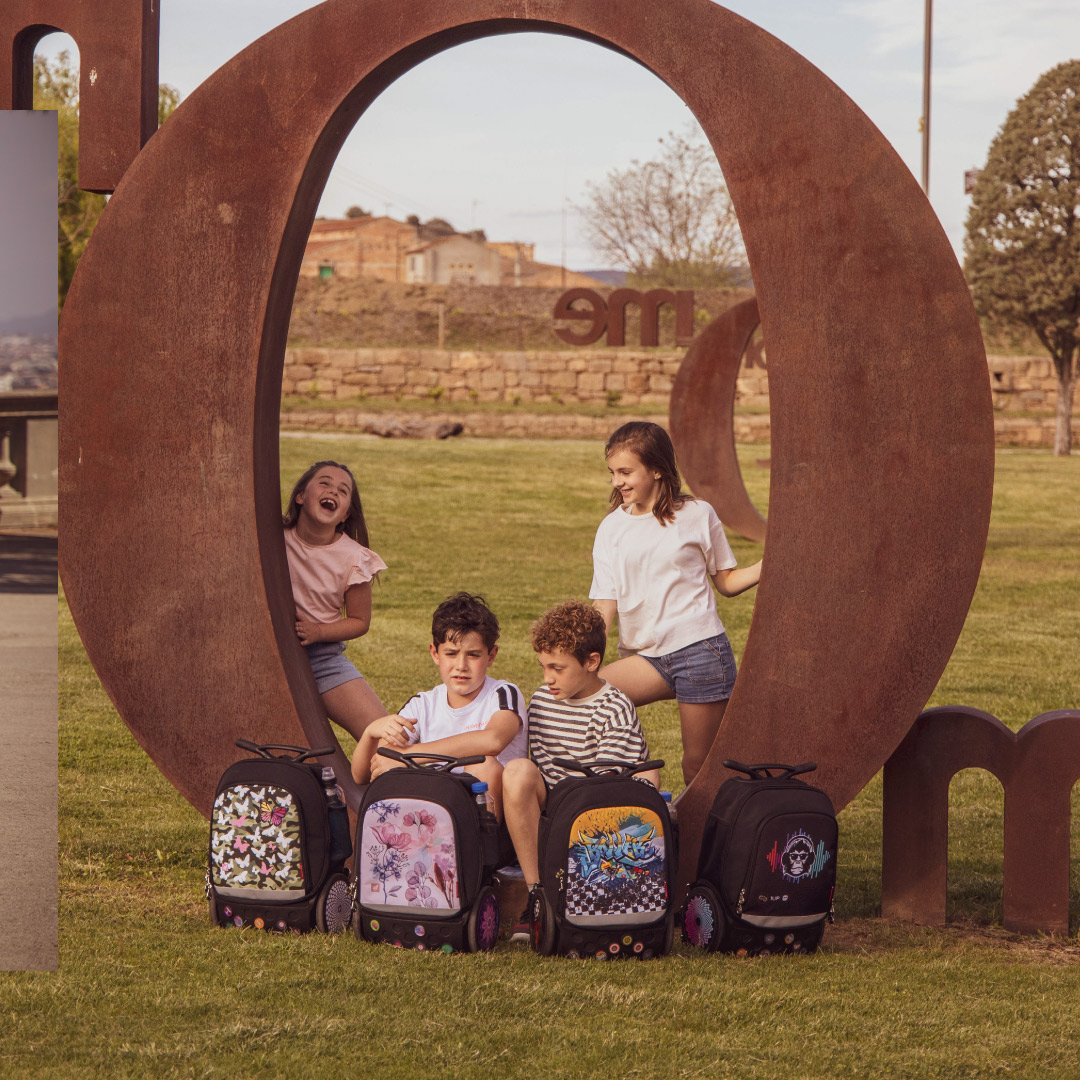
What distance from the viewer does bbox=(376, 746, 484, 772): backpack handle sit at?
12.2 ft

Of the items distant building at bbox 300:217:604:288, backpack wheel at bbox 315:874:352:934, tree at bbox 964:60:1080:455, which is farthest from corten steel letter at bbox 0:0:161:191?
distant building at bbox 300:217:604:288

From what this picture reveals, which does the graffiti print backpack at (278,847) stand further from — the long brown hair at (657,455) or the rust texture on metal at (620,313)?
the rust texture on metal at (620,313)

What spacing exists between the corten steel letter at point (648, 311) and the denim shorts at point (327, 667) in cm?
857

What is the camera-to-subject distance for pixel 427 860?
3635mm

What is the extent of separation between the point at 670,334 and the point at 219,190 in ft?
99.1

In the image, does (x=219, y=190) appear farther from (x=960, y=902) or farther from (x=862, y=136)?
(x=960, y=902)

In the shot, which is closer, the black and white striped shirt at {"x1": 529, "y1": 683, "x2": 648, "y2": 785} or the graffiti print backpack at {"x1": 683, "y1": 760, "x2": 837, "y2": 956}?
the graffiti print backpack at {"x1": 683, "y1": 760, "x2": 837, "y2": 956}

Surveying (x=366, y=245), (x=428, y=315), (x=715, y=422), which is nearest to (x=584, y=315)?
(x=715, y=422)

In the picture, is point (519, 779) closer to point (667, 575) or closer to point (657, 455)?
point (667, 575)

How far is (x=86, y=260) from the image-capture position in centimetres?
416

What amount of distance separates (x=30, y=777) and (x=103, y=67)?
2.21 meters

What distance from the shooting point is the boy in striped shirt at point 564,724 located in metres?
3.78

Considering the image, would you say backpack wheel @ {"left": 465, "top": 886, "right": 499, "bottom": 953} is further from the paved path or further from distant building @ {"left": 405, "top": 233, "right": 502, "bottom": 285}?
distant building @ {"left": 405, "top": 233, "right": 502, "bottom": 285}

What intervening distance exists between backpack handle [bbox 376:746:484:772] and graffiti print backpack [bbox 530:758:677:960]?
0.80 feet
